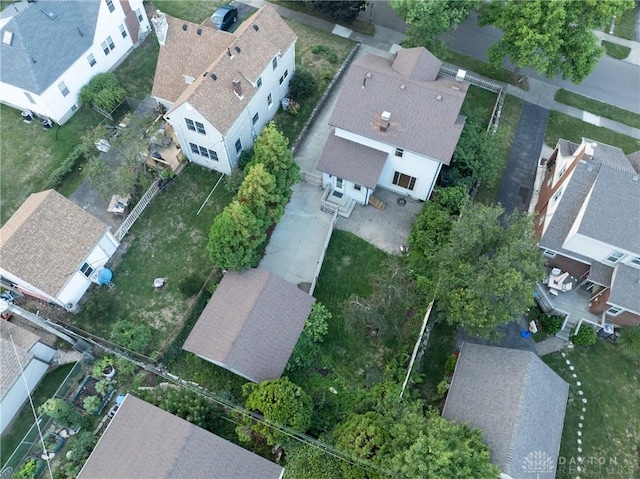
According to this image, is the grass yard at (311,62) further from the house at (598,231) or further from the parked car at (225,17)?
the house at (598,231)

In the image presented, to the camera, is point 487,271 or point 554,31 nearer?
point 487,271

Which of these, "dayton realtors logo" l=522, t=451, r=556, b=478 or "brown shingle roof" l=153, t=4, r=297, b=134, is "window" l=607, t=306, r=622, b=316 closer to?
"dayton realtors logo" l=522, t=451, r=556, b=478

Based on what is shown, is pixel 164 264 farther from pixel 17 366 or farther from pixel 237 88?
pixel 237 88

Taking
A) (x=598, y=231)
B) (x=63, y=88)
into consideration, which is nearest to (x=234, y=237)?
(x=63, y=88)

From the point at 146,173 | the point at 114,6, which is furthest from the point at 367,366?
the point at 114,6

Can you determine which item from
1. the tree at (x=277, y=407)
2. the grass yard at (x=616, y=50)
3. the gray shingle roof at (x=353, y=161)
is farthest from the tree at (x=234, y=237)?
the grass yard at (x=616, y=50)

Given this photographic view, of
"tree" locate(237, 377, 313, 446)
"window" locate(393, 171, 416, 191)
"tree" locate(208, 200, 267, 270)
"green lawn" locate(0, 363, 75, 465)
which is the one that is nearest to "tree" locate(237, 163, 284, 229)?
"tree" locate(208, 200, 267, 270)
